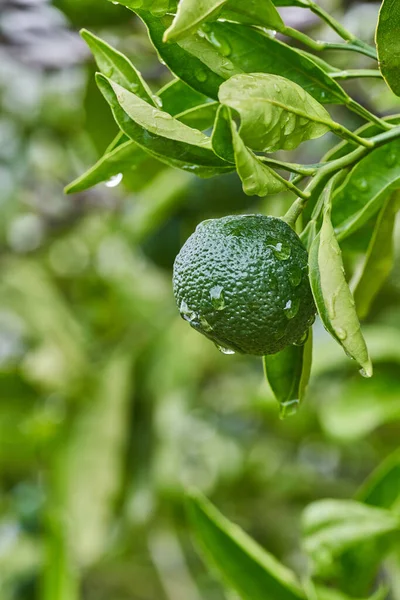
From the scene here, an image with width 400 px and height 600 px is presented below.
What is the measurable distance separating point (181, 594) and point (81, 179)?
163 cm

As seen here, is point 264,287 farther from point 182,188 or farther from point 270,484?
point 270,484

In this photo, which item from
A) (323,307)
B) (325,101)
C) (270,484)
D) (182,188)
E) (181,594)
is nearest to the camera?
(323,307)

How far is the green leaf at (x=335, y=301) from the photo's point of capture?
0.53m

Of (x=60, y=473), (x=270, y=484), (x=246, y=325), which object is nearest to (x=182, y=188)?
(x=60, y=473)

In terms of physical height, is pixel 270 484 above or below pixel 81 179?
below

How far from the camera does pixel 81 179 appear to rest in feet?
2.30

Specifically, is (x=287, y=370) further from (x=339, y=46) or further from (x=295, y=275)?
(x=339, y=46)

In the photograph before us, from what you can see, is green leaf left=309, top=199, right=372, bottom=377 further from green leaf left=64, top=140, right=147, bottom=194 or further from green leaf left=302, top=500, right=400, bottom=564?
green leaf left=302, top=500, right=400, bottom=564

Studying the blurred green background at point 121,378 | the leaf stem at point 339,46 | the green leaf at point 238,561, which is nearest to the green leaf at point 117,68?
the leaf stem at point 339,46

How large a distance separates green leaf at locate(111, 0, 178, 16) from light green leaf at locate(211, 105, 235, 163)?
10 centimetres

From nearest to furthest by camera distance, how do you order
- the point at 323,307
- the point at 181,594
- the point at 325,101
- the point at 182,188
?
the point at 323,307 < the point at 325,101 < the point at 182,188 < the point at 181,594

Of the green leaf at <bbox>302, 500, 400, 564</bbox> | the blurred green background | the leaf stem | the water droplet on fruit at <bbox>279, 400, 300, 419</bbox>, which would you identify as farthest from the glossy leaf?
the blurred green background

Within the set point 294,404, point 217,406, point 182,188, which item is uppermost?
point 294,404

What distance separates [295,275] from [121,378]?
1.47 metres
